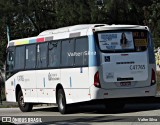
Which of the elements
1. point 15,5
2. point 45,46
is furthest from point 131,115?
point 15,5

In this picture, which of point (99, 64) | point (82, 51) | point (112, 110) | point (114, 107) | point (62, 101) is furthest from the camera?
point (114, 107)

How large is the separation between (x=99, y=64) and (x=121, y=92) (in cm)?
119

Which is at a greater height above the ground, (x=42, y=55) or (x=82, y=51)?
(x=82, y=51)

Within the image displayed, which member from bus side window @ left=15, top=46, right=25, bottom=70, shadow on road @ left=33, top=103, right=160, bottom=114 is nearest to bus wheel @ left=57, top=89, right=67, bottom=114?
shadow on road @ left=33, top=103, right=160, bottom=114

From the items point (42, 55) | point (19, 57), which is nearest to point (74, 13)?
point (19, 57)

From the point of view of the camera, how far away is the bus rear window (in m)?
18.1

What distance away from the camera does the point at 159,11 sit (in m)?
33.8

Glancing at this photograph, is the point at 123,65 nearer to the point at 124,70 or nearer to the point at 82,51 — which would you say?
the point at 124,70

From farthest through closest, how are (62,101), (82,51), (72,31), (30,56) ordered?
1. (30,56)
2. (62,101)
3. (72,31)
4. (82,51)

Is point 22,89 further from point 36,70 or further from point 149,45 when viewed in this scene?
point 149,45

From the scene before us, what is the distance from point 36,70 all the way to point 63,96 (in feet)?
8.33

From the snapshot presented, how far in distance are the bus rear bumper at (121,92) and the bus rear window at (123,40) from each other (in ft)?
4.44

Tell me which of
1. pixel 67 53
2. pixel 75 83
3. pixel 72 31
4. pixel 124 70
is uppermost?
pixel 72 31

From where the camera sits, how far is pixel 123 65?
1805 cm
